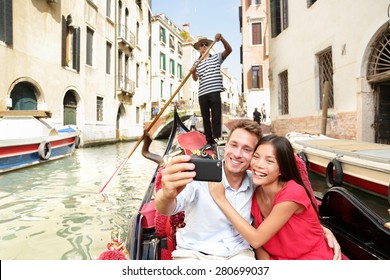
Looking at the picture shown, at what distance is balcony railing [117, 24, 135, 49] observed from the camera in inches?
A: 373

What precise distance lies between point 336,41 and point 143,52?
8460 millimetres

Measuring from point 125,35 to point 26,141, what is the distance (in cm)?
675

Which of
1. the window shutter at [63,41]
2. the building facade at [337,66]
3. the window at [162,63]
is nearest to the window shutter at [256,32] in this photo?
the building facade at [337,66]

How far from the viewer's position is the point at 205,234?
33.7 inches

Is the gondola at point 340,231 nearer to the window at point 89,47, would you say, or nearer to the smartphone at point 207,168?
the smartphone at point 207,168

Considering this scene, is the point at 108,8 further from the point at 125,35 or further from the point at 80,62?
the point at 80,62

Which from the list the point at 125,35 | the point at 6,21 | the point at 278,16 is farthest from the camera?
the point at 125,35

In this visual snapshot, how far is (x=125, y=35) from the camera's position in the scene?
9773 mm

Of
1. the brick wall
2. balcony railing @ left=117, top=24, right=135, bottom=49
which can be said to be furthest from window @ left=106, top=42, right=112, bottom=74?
the brick wall

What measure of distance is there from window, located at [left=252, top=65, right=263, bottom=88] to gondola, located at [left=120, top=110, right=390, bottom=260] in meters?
9.37

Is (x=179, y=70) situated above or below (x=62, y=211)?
above

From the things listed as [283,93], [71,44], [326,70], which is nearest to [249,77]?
[283,93]

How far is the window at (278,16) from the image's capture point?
235 inches
